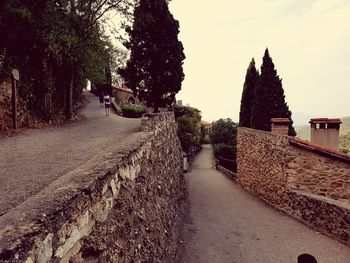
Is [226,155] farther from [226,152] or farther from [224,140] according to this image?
[224,140]

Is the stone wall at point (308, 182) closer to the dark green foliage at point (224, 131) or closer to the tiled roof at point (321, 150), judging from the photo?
the tiled roof at point (321, 150)

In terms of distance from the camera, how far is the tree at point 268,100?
75.0ft

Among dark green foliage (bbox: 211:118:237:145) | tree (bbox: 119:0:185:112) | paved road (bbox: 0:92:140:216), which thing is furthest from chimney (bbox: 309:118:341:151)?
dark green foliage (bbox: 211:118:237:145)

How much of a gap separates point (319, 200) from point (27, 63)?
14006mm

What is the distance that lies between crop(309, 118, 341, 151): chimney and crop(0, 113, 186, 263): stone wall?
10415 millimetres

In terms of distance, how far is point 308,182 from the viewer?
489 inches

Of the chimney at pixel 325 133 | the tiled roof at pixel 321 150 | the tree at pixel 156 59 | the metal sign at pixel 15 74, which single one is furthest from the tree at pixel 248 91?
the metal sign at pixel 15 74

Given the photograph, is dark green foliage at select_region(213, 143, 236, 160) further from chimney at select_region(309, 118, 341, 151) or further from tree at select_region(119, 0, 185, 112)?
chimney at select_region(309, 118, 341, 151)

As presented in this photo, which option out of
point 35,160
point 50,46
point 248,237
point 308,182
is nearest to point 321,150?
point 308,182

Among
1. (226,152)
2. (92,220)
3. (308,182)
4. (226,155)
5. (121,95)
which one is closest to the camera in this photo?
(92,220)

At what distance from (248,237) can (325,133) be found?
251 inches

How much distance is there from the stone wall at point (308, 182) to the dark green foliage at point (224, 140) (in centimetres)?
1797

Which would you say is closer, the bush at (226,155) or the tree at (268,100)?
the tree at (268,100)

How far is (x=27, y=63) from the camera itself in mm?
14344
